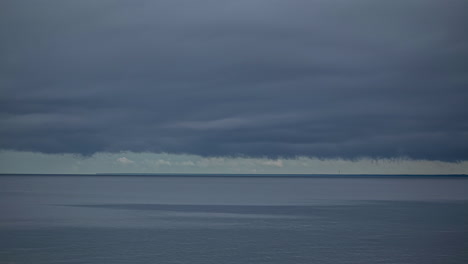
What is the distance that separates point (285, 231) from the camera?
64188mm

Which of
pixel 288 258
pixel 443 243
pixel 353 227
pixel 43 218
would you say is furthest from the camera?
pixel 43 218

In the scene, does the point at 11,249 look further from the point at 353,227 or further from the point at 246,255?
the point at 353,227

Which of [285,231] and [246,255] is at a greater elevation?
[285,231]

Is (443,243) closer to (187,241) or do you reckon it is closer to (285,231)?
(285,231)

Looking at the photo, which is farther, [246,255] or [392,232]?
[392,232]

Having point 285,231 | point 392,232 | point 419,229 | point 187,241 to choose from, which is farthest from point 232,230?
point 419,229

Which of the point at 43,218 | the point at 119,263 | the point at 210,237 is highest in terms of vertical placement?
the point at 43,218

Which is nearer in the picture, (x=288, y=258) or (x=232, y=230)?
(x=288, y=258)

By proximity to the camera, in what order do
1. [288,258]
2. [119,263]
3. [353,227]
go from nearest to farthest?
[119,263]
[288,258]
[353,227]

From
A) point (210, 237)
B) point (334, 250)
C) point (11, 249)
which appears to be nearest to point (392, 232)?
point (334, 250)

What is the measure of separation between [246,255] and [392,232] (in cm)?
2389

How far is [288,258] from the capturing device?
44.8m

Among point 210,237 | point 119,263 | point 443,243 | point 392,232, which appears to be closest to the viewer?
point 119,263

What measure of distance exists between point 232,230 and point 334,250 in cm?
1908
